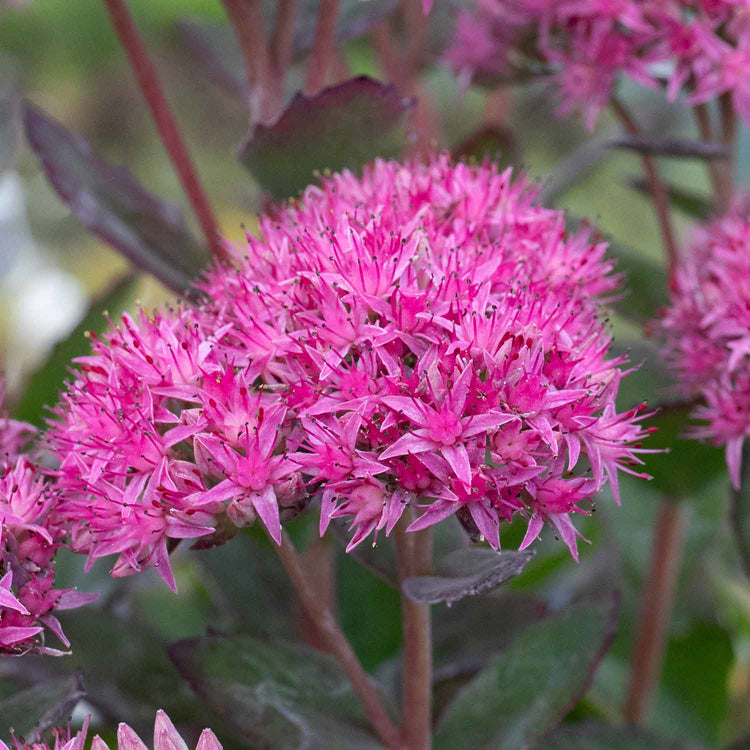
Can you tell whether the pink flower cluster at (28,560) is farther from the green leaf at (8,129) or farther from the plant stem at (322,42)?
the green leaf at (8,129)

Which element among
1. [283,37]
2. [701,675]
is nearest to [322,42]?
[283,37]

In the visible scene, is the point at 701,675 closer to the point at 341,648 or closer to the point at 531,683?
the point at 531,683

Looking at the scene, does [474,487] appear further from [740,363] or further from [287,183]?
[287,183]

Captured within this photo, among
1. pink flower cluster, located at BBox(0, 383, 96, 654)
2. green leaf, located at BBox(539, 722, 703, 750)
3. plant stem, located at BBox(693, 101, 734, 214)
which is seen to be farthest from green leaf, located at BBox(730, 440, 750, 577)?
pink flower cluster, located at BBox(0, 383, 96, 654)

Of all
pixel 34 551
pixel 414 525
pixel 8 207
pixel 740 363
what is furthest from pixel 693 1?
pixel 8 207

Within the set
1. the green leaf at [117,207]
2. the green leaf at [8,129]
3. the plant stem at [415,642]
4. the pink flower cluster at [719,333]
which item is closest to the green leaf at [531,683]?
the plant stem at [415,642]

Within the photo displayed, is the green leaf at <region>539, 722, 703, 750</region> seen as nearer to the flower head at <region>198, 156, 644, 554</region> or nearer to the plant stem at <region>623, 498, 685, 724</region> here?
A: the plant stem at <region>623, 498, 685, 724</region>
